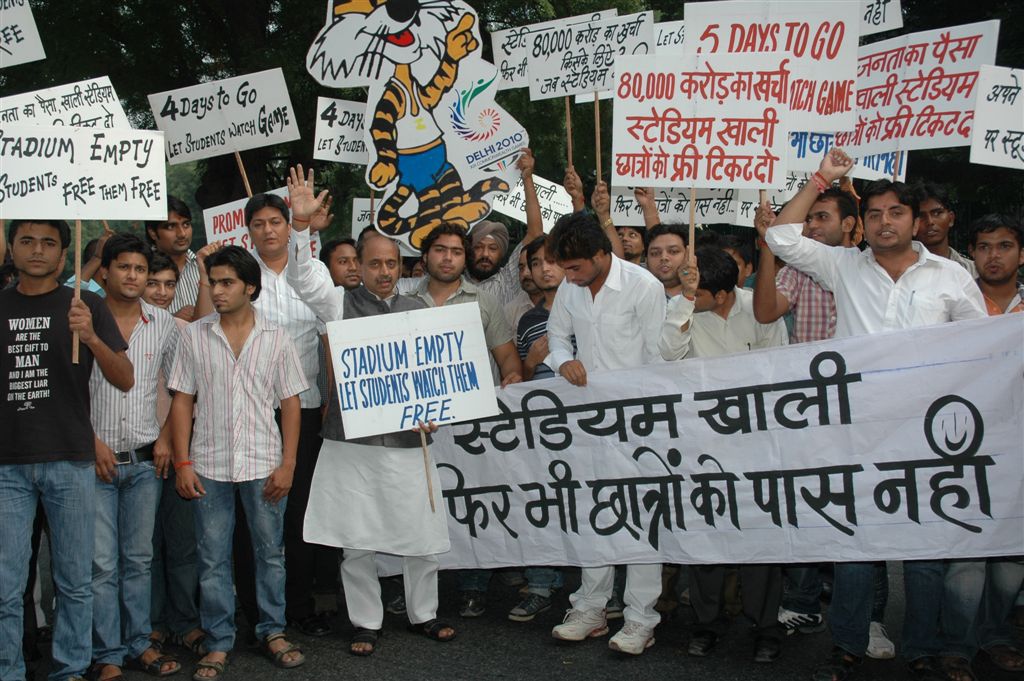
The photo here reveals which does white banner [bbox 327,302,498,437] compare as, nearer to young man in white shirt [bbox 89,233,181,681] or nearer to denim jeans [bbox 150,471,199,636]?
young man in white shirt [bbox 89,233,181,681]

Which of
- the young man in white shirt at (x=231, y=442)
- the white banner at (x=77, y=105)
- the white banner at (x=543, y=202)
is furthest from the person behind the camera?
the white banner at (x=543, y=202)

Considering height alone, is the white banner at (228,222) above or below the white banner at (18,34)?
below

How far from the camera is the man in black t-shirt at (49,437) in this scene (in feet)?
15.9

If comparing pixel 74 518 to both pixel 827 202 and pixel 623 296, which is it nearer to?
pixel 623 296

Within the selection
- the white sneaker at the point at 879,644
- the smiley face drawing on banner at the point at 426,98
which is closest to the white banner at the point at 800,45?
the smiley face drawing on banner at the point at 426,98

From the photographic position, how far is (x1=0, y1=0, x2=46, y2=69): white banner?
292 inches

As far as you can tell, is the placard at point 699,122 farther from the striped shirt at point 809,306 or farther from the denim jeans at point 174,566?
the denim jeans at point 174,566

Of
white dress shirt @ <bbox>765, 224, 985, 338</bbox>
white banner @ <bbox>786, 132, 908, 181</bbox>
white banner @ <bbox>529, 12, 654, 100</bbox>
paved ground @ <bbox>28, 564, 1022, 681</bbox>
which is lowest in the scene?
paved ground @ <bbox>28, 564, 1022, 681</bbox>

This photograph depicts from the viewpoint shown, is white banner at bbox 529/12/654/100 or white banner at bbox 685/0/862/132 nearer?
white banner at bbox 685/0/862/132

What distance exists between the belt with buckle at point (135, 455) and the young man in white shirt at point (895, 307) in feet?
11.3

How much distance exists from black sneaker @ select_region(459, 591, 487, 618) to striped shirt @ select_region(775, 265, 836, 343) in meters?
2.37

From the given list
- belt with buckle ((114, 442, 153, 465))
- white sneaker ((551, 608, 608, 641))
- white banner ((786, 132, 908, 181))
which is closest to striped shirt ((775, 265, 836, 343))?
white banner ((786, 132, 908, 181))

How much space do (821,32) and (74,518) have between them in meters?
4.45

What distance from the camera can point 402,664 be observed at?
5.44m
